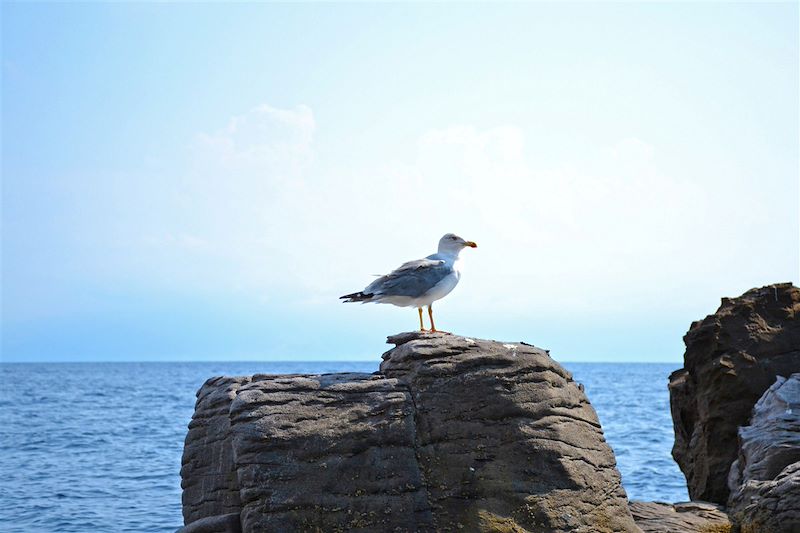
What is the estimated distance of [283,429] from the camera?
10.1m

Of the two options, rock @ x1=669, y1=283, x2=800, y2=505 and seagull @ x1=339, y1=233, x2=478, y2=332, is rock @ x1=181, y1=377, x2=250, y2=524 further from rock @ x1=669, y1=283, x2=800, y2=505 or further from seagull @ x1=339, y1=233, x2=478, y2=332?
rock @ x1=669, y1=283, x2=800, y2=505

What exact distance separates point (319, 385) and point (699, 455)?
8137 millimetres

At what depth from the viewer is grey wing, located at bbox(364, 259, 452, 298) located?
11.4m

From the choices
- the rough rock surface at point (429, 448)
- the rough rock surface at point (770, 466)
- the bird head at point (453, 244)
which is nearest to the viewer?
the rough rock surface at point (429, 448)

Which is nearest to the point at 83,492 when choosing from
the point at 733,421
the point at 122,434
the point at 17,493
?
the point at 17,493

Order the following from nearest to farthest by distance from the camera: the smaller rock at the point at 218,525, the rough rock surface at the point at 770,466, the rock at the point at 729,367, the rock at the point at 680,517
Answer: the smaller rock at the point at 218,525 → the rough rock surface at the point at 770,466 → the rock at the point at 680,517 → the rock at the point at 729,367

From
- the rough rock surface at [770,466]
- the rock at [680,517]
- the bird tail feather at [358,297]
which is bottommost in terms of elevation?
the rock at [680,517]

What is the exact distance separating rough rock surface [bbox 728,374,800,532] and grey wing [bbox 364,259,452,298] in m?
5.07

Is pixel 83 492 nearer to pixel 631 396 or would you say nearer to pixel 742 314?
pixel 742 314

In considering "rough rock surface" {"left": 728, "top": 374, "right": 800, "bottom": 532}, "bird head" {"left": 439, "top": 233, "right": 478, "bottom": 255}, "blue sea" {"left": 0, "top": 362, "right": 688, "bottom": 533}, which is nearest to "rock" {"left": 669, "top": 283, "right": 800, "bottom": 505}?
"rough rock surface" {"left": 728, "top": 374, "right": 800, "bottom": 532}

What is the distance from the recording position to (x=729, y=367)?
610 inches

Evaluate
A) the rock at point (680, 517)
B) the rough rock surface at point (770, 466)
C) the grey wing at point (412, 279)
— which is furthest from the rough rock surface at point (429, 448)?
the rough rock surface at point (770, 466)

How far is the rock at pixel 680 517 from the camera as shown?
1270 cm

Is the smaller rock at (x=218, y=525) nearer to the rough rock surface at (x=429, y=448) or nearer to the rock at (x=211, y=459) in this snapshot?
the rough rock surface at (x=429, y=448)
